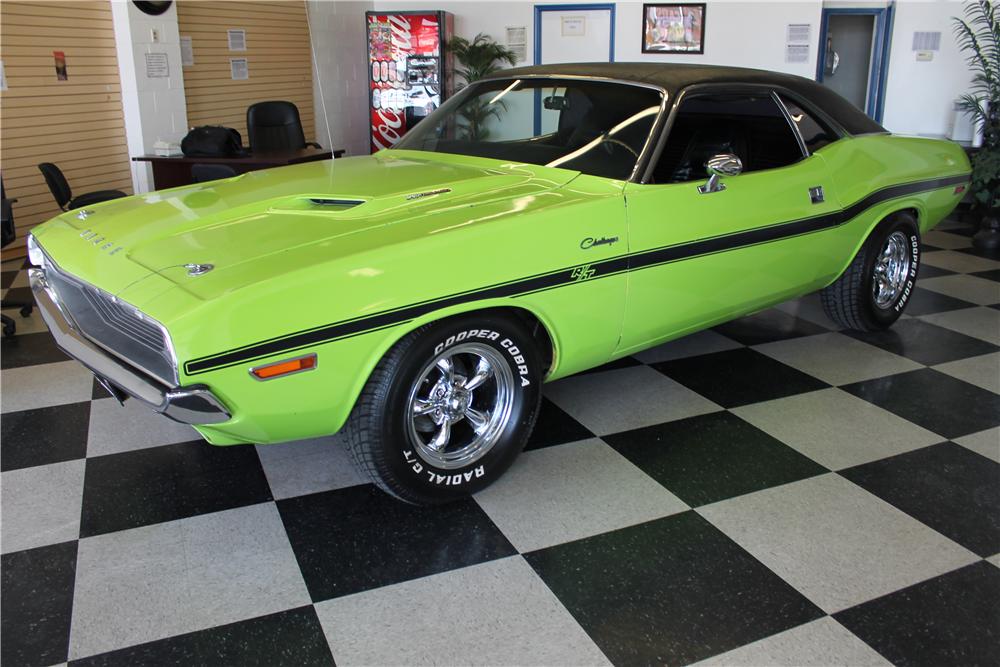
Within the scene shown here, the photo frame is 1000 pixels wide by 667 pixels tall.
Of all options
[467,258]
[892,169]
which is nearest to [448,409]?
[467,258]

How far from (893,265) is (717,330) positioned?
101 cm

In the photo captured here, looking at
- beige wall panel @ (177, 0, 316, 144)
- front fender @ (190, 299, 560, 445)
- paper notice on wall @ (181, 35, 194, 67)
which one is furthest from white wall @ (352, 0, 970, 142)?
front fender @ (190, 299, 560, 445)

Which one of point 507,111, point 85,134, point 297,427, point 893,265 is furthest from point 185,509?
point 85,134

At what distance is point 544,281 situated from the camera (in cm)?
262

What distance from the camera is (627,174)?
9.76 ft

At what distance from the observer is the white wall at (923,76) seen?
926cm

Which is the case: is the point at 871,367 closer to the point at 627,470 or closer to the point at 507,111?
the point at 627,470

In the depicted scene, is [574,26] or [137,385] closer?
[137,385]

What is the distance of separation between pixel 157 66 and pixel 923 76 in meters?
8.37

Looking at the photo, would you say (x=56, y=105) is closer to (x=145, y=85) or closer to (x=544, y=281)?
(x=145, y=85)

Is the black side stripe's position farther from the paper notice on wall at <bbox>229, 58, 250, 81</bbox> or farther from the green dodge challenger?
the paper notice on wall at <bbox>229, 58, 250, 81</bbox>

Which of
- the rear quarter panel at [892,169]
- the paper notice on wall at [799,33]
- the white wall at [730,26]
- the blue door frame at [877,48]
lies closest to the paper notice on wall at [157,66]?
the white wall at [730,26]

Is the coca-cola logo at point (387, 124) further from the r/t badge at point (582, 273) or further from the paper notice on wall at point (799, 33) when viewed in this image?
the r/t badge at point (582, 273)

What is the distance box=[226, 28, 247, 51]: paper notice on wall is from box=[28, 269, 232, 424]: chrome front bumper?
6.04m
